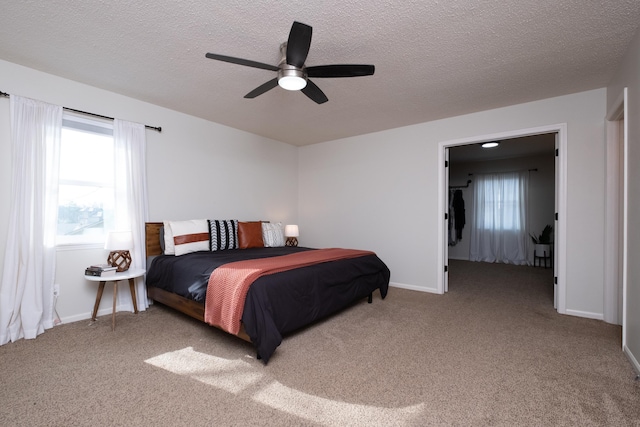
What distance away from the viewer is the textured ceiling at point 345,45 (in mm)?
1966

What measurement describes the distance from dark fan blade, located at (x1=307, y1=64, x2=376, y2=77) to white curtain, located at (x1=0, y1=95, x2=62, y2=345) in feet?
8.67

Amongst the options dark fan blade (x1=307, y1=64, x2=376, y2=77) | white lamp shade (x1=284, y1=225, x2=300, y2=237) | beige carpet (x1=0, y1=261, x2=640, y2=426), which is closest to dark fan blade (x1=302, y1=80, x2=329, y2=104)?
dark fan blade (x1=307, y1=64, x2=376, y2=77)

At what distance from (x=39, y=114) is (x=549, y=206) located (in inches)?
336

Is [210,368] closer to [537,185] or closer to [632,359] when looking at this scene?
[632,359]

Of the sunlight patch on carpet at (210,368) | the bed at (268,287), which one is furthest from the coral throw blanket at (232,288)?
the sunlight patch on carpet at (210,368)

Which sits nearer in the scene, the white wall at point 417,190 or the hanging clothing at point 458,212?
the white wall at point 417,190

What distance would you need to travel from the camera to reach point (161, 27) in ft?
7.07

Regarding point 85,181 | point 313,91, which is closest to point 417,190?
point 313,91

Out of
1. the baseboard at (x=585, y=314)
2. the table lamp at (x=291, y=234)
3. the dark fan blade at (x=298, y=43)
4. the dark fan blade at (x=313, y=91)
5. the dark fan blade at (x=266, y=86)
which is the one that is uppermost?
the dark fan blade at (x=298, y=43)

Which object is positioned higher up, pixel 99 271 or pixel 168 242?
pixel 168 242

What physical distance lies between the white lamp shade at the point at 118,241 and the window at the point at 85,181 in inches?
15.4

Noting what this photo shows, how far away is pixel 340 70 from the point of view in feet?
7.21

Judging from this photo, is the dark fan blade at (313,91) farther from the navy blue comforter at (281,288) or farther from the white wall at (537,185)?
the white wall at (537,185)

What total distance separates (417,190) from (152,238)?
3.59 metres
